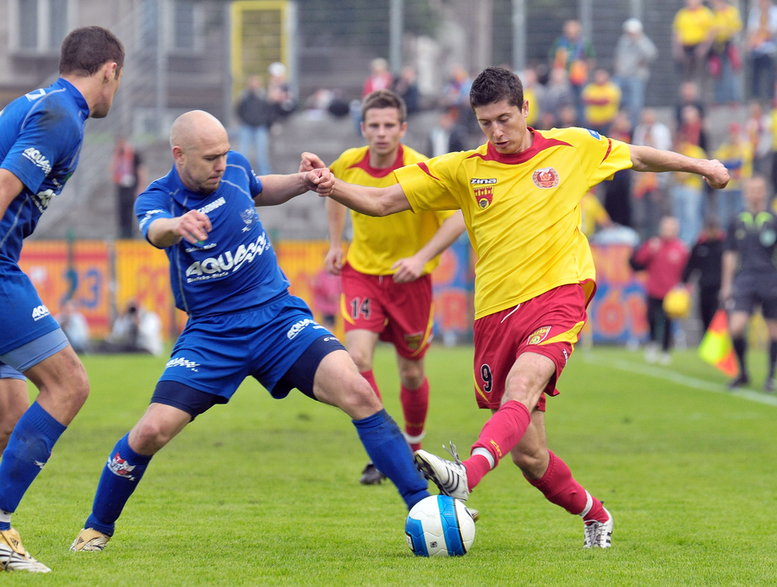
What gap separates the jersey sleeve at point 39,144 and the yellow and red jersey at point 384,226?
363cm

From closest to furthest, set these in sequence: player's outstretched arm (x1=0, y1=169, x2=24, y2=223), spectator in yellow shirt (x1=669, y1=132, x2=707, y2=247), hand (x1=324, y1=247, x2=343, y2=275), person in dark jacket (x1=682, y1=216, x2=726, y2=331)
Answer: player's outstretched arm (x1=0, y1=169, x2=24, y2=223) < hand (x1=324, y1=247, x2=343, y2=275) < person in dark jacket (x1=682, y1=216, x2=726, y2=331) < spectator in yellow shirt (x1=669, y1=132, x2=707, y2=247)

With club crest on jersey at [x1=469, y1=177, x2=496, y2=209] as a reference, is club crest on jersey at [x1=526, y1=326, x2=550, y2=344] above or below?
below

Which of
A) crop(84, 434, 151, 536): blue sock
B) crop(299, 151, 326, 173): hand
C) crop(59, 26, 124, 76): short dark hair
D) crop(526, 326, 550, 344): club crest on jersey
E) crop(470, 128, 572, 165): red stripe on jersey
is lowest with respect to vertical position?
crop(84, 434, 151, 536): blue sock

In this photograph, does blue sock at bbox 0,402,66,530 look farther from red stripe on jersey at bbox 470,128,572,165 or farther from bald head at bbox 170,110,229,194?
red stripe on jersey at bbox 470,128,572,165

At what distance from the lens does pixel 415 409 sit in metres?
9.53

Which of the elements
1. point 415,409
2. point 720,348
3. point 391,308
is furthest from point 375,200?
point 720,348

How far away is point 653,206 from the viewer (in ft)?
83.4

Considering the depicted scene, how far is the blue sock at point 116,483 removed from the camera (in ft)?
21.1

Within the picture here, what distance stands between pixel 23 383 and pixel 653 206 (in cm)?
2015

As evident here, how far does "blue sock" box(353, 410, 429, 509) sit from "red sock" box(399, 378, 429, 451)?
305cm

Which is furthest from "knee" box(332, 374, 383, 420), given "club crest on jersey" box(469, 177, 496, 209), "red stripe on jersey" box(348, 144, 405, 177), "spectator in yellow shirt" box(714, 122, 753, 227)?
"spectator in yellow shirt" box(714, 122, 753, 227)

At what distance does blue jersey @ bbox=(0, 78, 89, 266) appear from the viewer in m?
5.71

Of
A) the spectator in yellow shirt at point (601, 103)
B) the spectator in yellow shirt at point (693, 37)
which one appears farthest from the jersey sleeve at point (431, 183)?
the spectator in yellow shirt at point (693, 37)

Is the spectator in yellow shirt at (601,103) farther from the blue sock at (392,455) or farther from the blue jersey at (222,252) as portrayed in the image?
the blue sock at (392,455)
